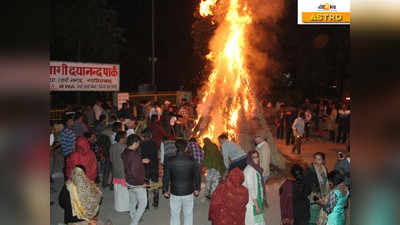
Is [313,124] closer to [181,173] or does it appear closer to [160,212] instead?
[160,212]

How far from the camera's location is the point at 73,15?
85.4 feet

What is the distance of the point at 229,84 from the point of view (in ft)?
42.7

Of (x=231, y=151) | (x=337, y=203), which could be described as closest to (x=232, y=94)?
(x=231, y=151)

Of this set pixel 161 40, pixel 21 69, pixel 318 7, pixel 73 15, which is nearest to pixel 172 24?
pixel 161 40

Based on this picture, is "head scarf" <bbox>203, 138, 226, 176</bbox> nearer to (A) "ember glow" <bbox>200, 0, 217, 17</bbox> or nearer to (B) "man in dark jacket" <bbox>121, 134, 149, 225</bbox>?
(B) "man in dark jacket" <bbox>121, 134, 149, 225</bbox>

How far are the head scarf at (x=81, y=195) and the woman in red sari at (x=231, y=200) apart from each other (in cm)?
179

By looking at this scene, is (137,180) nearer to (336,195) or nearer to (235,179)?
(235,179)

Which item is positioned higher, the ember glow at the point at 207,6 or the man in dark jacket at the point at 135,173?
the ember glow at the point at 207,6

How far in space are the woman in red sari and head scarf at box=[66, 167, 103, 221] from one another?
5.87 feet

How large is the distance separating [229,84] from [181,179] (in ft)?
23.2

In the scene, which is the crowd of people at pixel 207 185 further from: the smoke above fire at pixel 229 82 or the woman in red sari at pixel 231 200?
the smoke above fire at pixel 229 82

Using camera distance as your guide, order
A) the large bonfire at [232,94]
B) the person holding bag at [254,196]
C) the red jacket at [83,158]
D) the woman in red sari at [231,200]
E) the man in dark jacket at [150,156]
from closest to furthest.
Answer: the woman in red sari at [231,200] → the person holding bag at [254,196] → the red jacket at [83,158] → the man in dark jacket at [150,156] → the large bonfire at [232,94]

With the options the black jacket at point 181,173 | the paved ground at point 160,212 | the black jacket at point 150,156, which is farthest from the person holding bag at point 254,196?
the black jacket at point 150,156

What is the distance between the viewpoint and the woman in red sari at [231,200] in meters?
5.43
